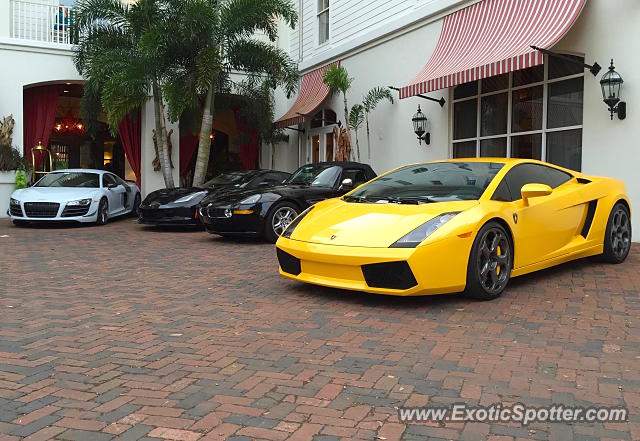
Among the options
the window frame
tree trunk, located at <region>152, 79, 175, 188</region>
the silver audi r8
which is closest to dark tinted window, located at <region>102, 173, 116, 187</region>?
the silver audi r8

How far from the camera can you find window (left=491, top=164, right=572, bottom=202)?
18.1 feet

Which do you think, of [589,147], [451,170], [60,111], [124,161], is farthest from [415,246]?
[124,161]

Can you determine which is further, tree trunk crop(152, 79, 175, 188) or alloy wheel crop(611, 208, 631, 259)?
tree trunk crop(152, 79, 175, 188)

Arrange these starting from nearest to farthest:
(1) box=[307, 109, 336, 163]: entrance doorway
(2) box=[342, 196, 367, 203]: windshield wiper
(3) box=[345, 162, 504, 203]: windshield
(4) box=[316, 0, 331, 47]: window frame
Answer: (3) box=[345, 162, 504, 203]: windshield, (2) box=[342, 196, 367, 203]: windshield wiper, (1) box=[307, 109, 336, 163]: entrance doorway, (4) box=[316, 0, 331, 47]: window frame

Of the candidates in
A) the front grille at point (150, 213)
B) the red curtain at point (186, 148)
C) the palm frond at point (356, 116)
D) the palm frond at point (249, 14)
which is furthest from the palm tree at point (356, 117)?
the red curtain at point (186, 148)

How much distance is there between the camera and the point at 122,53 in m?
14.7

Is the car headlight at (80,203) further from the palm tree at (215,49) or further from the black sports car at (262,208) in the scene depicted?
the black sports car at (262,208)

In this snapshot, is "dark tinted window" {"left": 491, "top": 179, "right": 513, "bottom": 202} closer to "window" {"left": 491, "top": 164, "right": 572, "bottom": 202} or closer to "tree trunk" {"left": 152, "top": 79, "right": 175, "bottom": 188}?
"window" {"left": 491, "top": 164, "right": 572, "bottom": 202}

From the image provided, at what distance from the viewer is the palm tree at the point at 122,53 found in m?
14.0

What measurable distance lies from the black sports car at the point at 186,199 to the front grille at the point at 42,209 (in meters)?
1.99

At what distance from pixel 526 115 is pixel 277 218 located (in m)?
5.15

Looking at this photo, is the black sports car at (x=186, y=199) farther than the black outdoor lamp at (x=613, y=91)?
Yes

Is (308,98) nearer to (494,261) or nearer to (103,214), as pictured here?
(103,214)

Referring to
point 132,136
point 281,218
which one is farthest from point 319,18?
point 281,218
